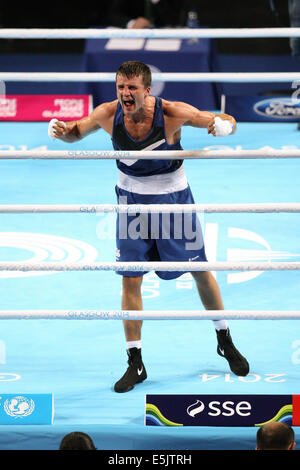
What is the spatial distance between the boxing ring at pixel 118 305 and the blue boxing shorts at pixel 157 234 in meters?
0.33

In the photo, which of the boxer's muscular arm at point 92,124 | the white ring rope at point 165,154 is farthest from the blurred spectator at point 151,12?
the white ring rope at point 165,154

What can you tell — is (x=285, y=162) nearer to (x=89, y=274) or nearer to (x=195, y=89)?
(x=195, y=89)

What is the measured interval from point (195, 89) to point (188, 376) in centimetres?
603

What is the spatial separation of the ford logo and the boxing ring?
1681 millimetres

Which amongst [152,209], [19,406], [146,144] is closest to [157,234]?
[146,144]

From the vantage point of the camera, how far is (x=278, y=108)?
9078 millimetres

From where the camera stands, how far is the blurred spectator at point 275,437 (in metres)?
2.79

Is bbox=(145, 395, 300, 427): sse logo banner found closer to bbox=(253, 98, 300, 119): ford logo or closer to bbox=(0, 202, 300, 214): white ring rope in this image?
bbox=(0, 202, 300, 214): white ring rope

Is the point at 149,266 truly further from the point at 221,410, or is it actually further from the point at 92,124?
the point at 92,124

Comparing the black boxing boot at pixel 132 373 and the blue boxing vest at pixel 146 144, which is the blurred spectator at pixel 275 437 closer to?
the black boxing boot at pixel 132 373

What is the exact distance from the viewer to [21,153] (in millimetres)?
3248

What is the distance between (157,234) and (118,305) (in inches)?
39.3

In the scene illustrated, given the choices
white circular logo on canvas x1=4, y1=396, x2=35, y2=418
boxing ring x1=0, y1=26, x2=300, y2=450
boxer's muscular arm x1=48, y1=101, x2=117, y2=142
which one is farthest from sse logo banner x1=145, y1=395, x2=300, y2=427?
boxer's muscular arm x1=48, y1=101, x2=117, y2=142

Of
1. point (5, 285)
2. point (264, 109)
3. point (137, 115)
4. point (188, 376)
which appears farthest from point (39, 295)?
point (264, 109)
